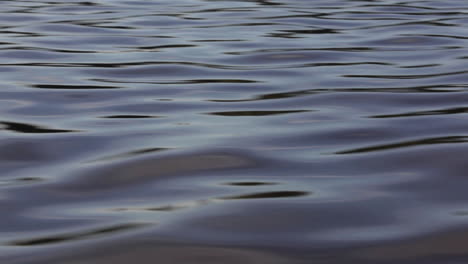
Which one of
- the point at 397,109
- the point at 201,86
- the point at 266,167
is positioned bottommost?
the point at 266,167

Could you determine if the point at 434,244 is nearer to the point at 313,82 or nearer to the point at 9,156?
the point at 9,156

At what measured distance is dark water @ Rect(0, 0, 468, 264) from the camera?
5.45 feet

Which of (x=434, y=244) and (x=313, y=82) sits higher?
(x=313, y=82)

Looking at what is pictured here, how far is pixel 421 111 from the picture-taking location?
2.77m

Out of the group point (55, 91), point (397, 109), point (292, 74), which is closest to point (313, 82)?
point (292, 74)

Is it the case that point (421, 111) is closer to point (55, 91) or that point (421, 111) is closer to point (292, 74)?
point (292, 74)

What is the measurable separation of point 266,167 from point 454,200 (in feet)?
1.38

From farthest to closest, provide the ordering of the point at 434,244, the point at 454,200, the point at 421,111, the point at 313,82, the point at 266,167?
the point at 313,82, the point at 421,111, the point at 266,167, the point at 454,200, the point at 434,244

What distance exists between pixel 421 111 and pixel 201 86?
30.4 inches

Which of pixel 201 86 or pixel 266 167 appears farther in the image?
pixel 201 86

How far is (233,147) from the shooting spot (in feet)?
7.54

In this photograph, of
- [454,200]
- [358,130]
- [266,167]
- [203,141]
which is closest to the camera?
[454,200]

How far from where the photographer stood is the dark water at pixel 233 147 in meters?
1.66

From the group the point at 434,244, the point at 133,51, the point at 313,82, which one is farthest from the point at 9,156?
the point at 133,51
